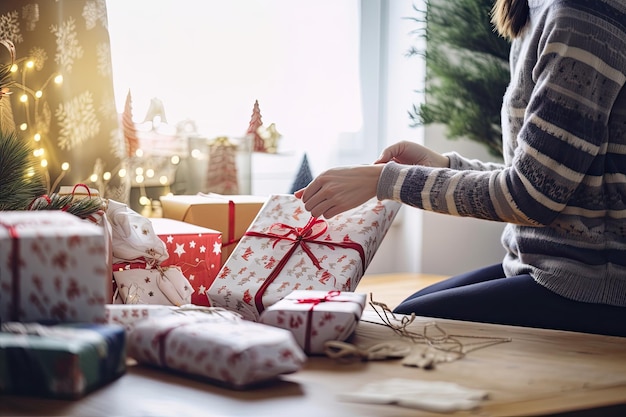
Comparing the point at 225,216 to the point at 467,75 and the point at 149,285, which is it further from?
the point at 467,75

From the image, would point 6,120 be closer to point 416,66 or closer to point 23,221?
point 23,221

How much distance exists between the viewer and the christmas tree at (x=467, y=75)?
2.88 m

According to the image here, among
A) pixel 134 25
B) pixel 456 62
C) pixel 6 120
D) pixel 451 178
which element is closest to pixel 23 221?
pixel 451 178

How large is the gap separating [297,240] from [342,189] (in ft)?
0.58

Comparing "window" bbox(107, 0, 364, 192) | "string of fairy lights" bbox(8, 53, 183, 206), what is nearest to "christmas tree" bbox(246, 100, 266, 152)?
"window" bbox(107, 0, 364, 192)

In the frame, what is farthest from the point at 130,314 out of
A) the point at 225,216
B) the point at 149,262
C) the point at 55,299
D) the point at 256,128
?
the point at 256,128

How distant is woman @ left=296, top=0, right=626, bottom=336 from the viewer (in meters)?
1.12

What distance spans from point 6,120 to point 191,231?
0.60m

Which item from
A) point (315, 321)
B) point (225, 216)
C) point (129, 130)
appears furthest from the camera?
point (129, 130)

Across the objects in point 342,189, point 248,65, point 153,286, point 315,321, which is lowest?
point 153,286

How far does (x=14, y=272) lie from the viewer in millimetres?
779

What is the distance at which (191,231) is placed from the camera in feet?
5.98

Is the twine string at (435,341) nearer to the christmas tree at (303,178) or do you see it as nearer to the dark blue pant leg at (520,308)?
the dark blue pant leg at (520,308)

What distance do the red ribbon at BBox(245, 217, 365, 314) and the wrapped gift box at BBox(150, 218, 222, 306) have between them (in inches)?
15.8
